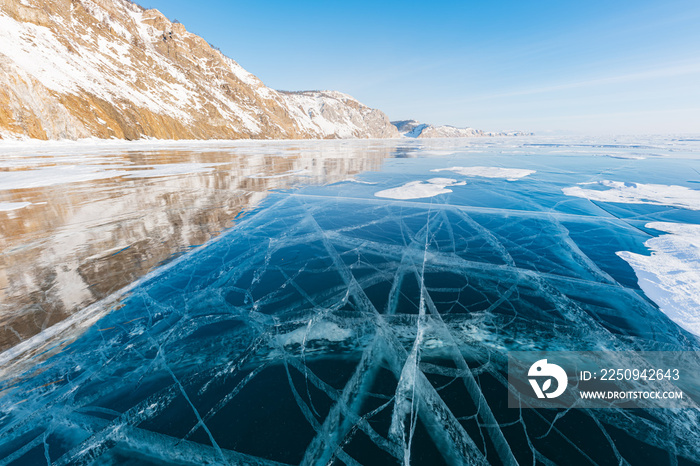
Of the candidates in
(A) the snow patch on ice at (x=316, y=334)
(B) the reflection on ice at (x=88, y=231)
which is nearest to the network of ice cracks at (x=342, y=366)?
(A) the snow patch on ice at (x=316, y=334)

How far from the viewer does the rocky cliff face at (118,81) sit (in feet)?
119

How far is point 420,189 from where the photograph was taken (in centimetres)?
1023

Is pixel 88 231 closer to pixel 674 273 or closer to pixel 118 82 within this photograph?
pixel 674 273

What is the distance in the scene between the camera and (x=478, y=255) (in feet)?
15.9

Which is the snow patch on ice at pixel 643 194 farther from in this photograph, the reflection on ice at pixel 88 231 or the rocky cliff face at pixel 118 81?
the rocky cliff face at pixel 118 81

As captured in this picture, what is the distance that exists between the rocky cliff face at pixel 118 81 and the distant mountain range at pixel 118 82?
0.63 feet

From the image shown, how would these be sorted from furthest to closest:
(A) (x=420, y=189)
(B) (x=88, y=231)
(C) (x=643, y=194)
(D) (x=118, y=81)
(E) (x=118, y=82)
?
(D) (x=118, y=81)
(E) (x=118, y=82)
(A) (x=420, y=189)
(C) (x=643, y=194)
(B) (x=88, y=231)

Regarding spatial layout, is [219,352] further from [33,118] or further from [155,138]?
[155,138]

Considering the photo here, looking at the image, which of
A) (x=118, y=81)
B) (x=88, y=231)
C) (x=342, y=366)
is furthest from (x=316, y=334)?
(x=118, y=81)

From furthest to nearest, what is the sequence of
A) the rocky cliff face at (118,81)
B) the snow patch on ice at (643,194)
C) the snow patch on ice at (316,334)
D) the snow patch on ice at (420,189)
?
the rocky cliff face at (118,81) < the snow patch on ice at (420,189) < the snow patch on ice at (643,194) < the snow patch on ice at (316,334)

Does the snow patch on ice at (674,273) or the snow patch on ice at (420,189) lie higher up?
the snow patch on ice at (420,189)

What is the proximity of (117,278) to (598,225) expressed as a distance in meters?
9.90

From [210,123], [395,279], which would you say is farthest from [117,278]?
[210,123]

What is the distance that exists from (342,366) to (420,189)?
8746 mm
